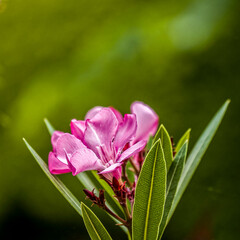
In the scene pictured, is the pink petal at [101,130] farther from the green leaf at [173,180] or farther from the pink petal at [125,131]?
the green leaf at [173,180]

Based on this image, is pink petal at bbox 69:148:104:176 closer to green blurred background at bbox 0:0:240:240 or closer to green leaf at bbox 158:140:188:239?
green leaf at bbox 158:140:188:239

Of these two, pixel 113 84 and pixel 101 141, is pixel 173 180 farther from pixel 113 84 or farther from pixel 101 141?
pixel 113 84

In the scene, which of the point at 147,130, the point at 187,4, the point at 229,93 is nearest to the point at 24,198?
the point at 229,93

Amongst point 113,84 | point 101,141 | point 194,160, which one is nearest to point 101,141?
point 101,141

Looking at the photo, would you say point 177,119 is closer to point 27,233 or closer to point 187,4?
point 187,4

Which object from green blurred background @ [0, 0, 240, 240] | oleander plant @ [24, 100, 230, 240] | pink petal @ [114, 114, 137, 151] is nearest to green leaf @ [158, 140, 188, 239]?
oleander plant @ [24, 100, 230, 240]
